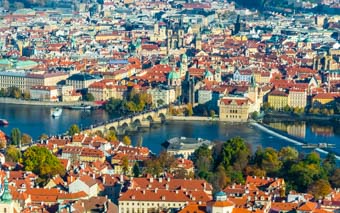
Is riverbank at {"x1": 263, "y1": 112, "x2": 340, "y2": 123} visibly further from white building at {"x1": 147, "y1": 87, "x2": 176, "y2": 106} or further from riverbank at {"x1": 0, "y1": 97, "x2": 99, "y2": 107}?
riverbank at {"x1": 0, "y1": 97, "x2": 99, "y2": 107}

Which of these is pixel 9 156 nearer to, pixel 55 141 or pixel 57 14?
pixel 55 141

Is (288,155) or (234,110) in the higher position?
(288,155)

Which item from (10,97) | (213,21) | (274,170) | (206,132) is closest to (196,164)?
(274,170)

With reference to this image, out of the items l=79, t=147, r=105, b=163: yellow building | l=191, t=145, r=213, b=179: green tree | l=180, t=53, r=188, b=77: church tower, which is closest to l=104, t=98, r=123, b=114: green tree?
l=180, t=53, r=188, b=77: church tower

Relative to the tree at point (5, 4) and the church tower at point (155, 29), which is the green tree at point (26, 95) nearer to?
the church tower at point (155, 29)

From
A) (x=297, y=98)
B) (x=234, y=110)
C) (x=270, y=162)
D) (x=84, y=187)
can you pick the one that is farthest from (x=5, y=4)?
(x=84, y=187)

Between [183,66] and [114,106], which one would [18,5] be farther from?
[114,106]
